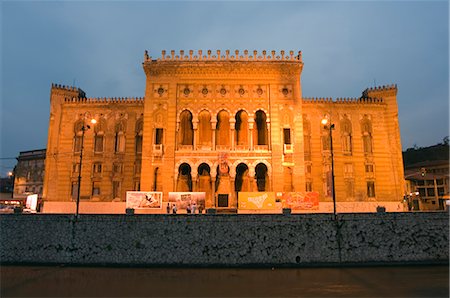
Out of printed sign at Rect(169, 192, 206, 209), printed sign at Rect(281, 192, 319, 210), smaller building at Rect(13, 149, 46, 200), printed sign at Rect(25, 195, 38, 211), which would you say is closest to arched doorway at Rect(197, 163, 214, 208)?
printed sign at Rect(169, 192, 206, 209)

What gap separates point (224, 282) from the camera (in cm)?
1741

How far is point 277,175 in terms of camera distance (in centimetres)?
3228

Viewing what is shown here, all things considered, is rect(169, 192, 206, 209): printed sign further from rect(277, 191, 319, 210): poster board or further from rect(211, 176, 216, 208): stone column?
rect(277, 191, 319, 210): poster board

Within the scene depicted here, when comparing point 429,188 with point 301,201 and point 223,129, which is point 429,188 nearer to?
point 301,201

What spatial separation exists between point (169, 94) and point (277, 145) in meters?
12.3

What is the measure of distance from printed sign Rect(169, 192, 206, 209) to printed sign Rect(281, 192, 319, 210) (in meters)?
7.32

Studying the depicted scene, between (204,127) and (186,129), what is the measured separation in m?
1.97

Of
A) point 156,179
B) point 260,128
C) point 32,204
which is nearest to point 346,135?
point 260,128

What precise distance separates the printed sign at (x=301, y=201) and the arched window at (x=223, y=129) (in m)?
9.39

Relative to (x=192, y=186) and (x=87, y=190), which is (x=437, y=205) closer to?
(x=192, y=186)

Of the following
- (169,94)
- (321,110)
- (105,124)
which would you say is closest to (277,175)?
(321,110)

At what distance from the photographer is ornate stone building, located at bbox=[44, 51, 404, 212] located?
3278 cm

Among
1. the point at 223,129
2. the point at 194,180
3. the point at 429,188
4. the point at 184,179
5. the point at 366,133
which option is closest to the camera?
the point at 194,180

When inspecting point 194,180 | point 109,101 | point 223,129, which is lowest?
point 194,180
